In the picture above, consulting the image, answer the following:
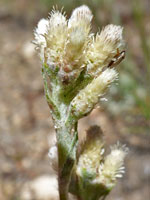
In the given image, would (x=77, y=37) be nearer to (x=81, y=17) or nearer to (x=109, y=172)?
(x=81, y=17)

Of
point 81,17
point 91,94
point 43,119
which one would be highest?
point 43,119

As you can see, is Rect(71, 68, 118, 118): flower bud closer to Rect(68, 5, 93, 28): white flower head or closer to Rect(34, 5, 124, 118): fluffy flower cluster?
Rect(34, 5, 124, 118): fluffy flower cluster

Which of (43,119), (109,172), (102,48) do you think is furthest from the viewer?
(43,119)

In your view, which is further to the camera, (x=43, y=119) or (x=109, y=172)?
(x=43, y=119)

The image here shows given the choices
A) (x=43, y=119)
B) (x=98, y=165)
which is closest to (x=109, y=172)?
(x=98, y=165)

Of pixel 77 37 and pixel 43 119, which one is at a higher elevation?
pixel 43 119

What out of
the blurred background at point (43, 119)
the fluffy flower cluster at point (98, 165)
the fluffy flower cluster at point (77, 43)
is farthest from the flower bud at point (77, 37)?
the blurred background at point (43, 119)

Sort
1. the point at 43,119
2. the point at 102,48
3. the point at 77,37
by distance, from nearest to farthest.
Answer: the point at 77,37 < the point at 102,48 < the point at 43,119

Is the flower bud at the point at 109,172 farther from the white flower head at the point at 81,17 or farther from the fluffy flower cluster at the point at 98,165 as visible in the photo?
the white flower head at the point at 81,17

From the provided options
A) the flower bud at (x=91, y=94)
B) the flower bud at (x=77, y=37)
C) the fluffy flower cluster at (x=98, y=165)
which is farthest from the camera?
the fluffy flower cluster at (x=98, y=165)
